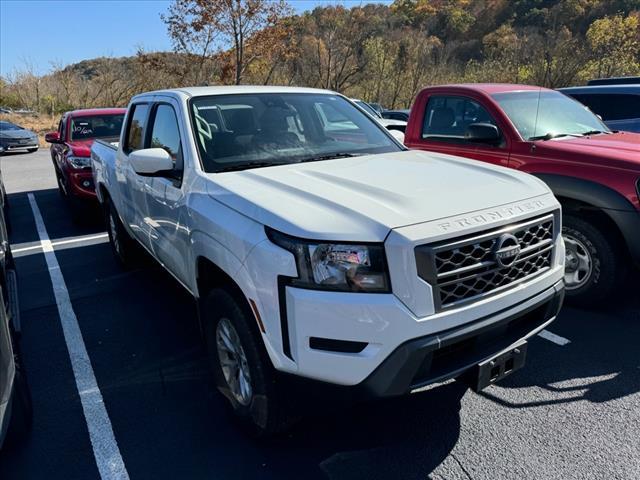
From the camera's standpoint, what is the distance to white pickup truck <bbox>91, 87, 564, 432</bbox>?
2.03 metres

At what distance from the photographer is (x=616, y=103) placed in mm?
7039

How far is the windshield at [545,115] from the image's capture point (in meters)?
4.71

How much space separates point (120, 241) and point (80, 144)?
3.45 metres

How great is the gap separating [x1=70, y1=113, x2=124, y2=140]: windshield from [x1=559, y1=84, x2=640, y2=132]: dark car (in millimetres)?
7495

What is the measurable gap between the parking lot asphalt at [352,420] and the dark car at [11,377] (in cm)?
14

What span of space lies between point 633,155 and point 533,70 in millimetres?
16360

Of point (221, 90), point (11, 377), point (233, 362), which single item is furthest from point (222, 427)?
point (221, 90)

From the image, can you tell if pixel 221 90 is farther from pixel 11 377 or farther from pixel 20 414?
pixel 20 414

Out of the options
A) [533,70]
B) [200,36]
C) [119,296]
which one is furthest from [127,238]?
[200,36]

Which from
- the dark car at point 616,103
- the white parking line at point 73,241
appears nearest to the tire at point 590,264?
the dark car at point 616,103

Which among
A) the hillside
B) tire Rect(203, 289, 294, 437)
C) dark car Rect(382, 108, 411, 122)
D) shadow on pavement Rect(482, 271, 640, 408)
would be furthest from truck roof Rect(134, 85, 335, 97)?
the hillside

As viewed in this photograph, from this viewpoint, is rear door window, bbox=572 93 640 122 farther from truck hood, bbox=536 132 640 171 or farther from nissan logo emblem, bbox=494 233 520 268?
nissan logo emblem, bbox=494 233 520 268

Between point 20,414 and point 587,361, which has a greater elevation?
point 20,414

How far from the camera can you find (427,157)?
11.0 feet
